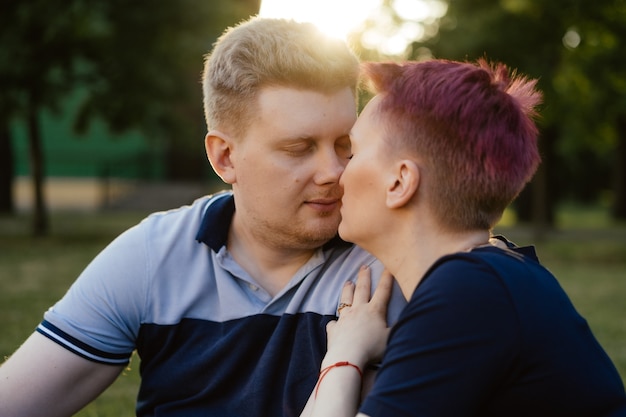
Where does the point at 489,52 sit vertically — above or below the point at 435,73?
below

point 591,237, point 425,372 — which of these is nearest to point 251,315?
point 425,372

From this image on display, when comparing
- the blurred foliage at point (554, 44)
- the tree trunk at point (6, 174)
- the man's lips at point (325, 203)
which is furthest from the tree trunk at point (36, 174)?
the man's lips at point (325, 203)

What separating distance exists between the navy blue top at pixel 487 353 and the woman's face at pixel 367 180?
1.14 ft

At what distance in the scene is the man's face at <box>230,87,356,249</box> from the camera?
9.53 feet

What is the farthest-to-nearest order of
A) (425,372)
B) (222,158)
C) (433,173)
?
(222,158) < (433,173) < (425,372)

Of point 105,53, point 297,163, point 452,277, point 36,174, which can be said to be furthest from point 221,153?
point 36,174

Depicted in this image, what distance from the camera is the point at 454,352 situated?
6.59ft

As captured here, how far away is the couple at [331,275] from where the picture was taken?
80.9 inches

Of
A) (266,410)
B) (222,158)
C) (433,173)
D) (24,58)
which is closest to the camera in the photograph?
(433,173)

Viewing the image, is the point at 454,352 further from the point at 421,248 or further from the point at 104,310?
the point at 104,310

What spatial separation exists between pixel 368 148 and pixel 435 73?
11.1 inches

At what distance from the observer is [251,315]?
2.90 metres

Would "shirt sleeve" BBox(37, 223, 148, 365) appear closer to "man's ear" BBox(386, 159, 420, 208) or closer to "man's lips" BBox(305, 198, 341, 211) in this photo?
"man's lips" BBox(305, 198, 341, 211)

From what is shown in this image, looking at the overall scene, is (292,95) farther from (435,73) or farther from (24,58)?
(24,58)
